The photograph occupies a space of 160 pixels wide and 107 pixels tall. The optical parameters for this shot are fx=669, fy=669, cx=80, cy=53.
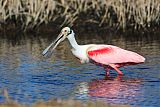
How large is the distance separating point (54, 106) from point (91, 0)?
36.0 ft

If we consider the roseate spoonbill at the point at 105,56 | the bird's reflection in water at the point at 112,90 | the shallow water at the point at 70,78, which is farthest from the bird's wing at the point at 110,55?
the bird's reflection in water at the point at 112,90

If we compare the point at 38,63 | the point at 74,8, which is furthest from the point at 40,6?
the point at 38,63

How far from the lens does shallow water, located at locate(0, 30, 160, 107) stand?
9797 mm

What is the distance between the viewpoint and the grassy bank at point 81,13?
1734 centimetres

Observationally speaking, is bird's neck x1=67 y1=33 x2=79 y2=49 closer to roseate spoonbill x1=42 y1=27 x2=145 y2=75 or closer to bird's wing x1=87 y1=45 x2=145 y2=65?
roseate spoonbill x1=42 y1=27 x2=145 y2=75

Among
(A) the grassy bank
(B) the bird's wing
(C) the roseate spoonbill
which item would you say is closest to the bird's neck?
(C) the roseate spoonbill

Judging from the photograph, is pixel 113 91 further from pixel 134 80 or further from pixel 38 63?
pixel 38 63

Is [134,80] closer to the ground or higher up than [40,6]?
closer to the ground

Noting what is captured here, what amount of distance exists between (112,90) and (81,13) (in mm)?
8177

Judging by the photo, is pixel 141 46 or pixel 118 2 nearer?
pixel 141 46

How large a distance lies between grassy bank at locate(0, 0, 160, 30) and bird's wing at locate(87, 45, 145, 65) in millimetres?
5023

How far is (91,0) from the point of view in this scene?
59.0 ft

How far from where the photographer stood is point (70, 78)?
11.4 metres

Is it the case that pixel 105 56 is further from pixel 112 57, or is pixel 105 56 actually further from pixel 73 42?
pixel 73 42
